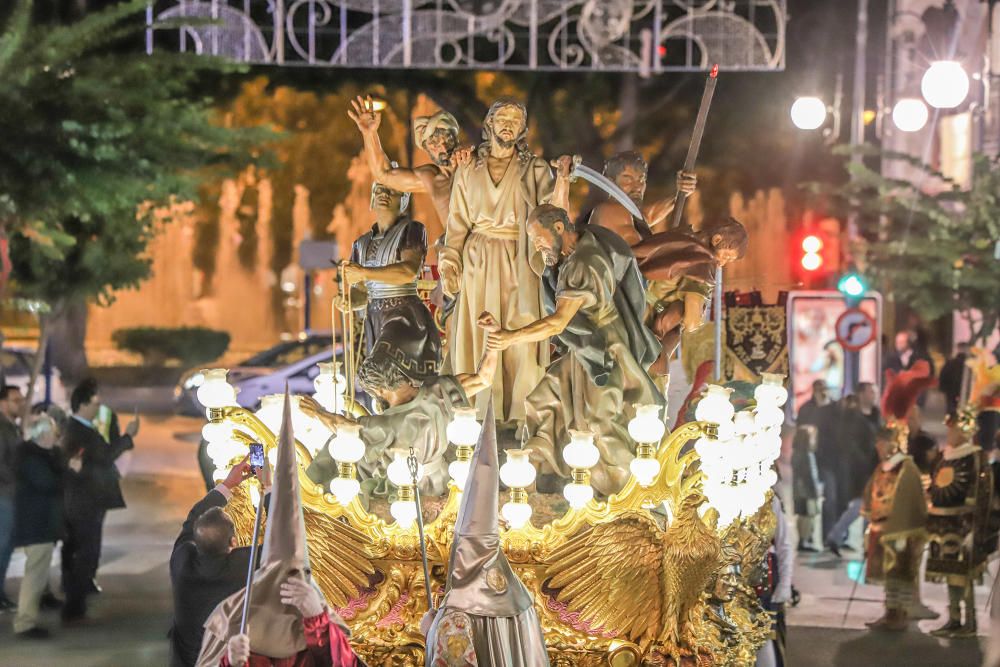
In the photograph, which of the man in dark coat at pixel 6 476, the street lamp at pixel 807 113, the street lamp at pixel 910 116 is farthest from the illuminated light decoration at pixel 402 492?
the street lamp at pixel 910 116

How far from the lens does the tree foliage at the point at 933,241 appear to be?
16281mm

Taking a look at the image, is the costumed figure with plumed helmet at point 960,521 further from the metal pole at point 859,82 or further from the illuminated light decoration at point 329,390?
the metal pole at point 859,82

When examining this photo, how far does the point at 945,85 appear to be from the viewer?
1262 centimetres

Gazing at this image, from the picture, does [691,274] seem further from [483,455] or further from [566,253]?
[483,455]

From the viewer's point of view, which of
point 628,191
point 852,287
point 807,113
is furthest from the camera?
point 852,287

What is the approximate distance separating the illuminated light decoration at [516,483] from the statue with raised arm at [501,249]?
1.10 metres

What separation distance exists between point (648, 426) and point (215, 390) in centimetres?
179

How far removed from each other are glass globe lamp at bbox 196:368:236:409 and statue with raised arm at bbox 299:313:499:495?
0.40 metres

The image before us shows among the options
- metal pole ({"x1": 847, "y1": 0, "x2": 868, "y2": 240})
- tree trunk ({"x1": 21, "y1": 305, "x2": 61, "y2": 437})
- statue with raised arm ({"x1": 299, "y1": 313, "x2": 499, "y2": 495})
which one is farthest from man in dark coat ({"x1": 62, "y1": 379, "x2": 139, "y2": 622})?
metal pole ({"x1": 847, "y1": 0, "x2": 868, "y2": 240})

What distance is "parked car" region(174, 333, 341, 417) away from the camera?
1727 centimetres

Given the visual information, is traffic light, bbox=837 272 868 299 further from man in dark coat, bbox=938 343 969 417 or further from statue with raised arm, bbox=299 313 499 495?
statue with raised arm, bbox=299 313 499 495

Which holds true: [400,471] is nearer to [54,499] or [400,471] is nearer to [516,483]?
[516,483]

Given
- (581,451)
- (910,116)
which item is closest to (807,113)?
(910,116)

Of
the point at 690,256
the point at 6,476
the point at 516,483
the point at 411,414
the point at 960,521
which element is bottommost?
the point at 960,521
